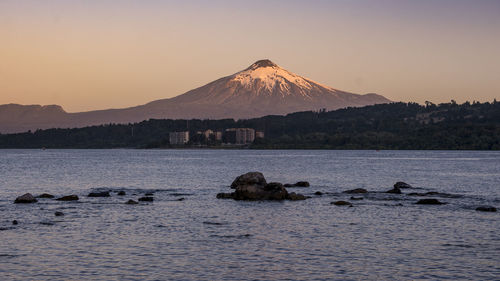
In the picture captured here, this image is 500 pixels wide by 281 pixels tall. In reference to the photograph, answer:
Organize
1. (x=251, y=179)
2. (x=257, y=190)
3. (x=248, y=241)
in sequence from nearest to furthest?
(x=248, y=241)
(x=257, y=190)
(x=251, y=179)

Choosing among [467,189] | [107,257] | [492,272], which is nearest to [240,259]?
[107,257]

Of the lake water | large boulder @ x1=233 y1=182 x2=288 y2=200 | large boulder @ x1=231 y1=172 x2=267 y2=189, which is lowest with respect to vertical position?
the lake water

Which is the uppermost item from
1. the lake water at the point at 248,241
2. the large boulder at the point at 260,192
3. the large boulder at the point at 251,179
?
the large boulder at the point at 251,179

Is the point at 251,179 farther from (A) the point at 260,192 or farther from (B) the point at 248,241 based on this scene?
(B) the point at 248,241

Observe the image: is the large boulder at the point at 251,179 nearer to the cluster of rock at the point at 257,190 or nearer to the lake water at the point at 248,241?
the cluster of rock at the point at 257,190

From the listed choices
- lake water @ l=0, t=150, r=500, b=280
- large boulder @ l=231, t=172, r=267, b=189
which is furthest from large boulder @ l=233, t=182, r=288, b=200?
lake water @ l=0, t=150, r=500, b=280

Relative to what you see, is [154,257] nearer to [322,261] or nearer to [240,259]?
[240,259]

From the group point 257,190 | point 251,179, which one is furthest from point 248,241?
point 251,179

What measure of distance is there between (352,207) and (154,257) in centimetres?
2742

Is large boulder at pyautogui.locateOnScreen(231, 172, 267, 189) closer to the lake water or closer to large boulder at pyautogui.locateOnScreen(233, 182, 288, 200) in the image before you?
large boulder at pyautogui.locateOnScreen(233, 182, 288, 200)

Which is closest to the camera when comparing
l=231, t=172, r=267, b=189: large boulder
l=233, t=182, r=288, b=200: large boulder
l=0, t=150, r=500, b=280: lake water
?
l=0, t=150, r=500, b=280: lake water

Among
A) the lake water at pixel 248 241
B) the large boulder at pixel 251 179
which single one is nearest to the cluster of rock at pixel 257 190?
the large boulder at pixel 251 179

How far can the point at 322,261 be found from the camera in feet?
98.0

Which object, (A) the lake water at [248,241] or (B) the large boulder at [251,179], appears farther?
(B) the large boulder at [251,179]
